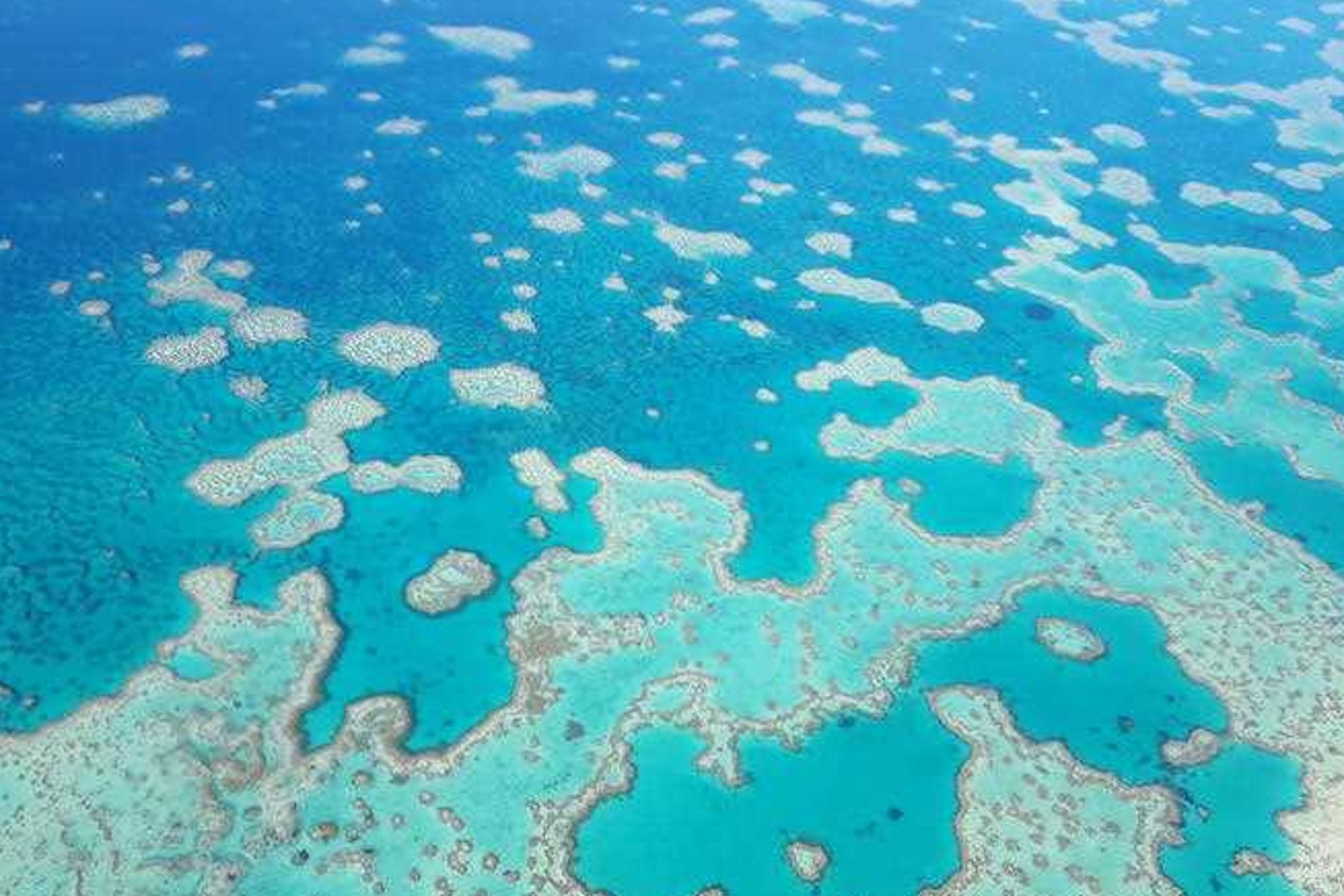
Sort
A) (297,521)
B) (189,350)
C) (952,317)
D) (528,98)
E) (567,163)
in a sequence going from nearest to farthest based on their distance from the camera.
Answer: (297,521), (189,350), (952,317), (567,163), (528,98)

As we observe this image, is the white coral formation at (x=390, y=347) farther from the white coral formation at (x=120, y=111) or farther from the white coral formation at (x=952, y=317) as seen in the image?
the white coral formation at (x=120, y=111)

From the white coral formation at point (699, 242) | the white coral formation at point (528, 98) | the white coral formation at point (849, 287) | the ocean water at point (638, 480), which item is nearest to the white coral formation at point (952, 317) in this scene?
the ocean water at point (638, 480)

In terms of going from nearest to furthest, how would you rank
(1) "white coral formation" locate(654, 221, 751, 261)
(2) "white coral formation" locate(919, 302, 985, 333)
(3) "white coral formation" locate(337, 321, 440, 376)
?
(3) "white coral formation" locate(337, 321, 440, 376) → (2) "white coral formation" locate(919, 302, 985, 333) → (1) "white coral formation" locate(654, 221, 751, 261)

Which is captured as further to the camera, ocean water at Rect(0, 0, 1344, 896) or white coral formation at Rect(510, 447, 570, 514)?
white coral formation at Rect(510, 447, 570, 514)

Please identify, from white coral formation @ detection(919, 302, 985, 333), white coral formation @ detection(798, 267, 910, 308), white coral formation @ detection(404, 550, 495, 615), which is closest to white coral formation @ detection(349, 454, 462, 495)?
white coral formation @ detection(404, 550, 495, 615)

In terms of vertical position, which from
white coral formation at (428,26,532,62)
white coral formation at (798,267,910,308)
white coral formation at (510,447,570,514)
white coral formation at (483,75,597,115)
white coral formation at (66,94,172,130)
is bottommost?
white coral formation at (510,447,570,514)

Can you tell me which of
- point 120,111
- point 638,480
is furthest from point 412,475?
point 120,111

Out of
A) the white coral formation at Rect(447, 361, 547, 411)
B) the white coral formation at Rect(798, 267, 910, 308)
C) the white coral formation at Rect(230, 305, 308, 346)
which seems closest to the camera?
the white coral formation at Rect(447, 361, 547, 411)

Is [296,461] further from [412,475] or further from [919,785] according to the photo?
[919,785]

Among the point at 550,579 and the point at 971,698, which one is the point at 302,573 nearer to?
the point at 550,579

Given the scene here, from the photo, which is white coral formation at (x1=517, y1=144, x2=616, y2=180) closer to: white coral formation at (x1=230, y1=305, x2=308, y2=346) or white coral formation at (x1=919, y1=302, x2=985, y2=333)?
white coral formation at (x1=230, y1=305, x2=308, y2=346)
